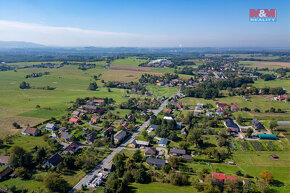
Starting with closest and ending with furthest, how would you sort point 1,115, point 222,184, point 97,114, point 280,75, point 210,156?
1. point 222,184
2. point 210,156
3. point 1,115
4. point 97,114
5. point 280,75

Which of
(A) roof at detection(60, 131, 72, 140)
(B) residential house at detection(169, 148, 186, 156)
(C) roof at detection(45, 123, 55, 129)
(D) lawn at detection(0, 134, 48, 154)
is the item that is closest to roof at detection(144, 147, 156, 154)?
(B) residential house at detection(169, 148, 186, 156)

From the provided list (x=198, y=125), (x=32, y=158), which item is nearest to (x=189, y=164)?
(x=198, y=125)

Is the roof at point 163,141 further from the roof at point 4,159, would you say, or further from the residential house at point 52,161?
the roof at point 4,159

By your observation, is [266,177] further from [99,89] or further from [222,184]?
[99,89]

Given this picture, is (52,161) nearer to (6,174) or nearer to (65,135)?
(6,174)

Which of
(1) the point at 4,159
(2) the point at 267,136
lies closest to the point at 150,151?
(1) the point at 4,159

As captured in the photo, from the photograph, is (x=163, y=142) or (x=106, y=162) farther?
(x=163, y=142)
